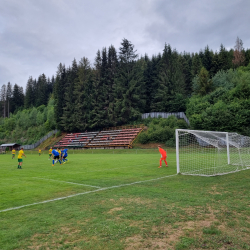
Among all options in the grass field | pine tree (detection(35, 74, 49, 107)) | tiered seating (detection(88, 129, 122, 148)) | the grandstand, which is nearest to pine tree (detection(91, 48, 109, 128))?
the grandstand

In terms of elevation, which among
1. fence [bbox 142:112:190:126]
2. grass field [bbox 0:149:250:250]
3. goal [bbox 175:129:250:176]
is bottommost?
grass field [bbox 0:149:250:250]

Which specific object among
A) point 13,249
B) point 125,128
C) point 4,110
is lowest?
point 13,249

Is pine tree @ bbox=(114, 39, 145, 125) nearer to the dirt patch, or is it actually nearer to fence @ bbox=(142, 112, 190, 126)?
fence @ bbox=(142, 112, 190, 126)

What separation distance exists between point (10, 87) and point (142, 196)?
444 feet

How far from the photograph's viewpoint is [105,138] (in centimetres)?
5812

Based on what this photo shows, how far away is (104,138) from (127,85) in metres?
17.5

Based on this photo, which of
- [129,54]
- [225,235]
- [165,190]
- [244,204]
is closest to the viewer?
[225,235]

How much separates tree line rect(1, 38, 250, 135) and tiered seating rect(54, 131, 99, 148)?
2.81m

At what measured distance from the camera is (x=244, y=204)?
21.3 ft

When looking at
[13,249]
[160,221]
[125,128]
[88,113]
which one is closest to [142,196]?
[160,221]

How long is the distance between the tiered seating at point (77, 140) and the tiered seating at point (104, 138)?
2.03 m

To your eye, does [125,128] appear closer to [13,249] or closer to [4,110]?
[13,249]

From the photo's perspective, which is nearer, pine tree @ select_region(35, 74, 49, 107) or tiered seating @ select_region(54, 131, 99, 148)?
tiered seating @ select_region(54, 131, 99, 148)

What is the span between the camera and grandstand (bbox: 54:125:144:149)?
173 ft
